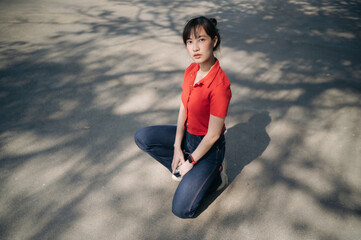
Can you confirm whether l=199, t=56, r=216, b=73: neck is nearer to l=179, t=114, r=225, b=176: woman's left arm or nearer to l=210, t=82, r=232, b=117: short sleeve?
l=210, t=82, r=232, b=117: short sleeve

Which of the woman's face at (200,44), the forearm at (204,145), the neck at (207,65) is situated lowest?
the forearm at (204,145)

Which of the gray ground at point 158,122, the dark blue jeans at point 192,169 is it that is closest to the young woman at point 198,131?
the dark blue jeans at point 192,169

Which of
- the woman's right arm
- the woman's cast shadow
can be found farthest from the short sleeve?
the woman's cast shadow

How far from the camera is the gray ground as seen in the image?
2.01 metres

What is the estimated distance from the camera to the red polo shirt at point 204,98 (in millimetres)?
1698

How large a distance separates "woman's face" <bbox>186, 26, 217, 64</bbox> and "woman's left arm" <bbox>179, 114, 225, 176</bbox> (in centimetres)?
42

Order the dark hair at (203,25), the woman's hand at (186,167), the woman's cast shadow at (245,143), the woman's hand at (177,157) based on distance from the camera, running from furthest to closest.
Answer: the woman's cast shadow at (245,143) < the woman's hand at (177,157) < the woman's hand at (186,167) < the dark hair at (203,25)

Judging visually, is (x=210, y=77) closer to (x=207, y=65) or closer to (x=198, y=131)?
(x=207, y=65)

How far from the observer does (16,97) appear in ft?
11.2

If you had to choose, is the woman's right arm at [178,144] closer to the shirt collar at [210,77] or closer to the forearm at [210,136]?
the forearm at [210,136]

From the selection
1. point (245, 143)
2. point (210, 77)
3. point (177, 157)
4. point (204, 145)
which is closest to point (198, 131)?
point (204, 145)

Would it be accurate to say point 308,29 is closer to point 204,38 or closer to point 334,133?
point 334,133

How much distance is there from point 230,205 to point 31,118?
2.59m

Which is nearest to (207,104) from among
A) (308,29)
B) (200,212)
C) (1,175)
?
(200,212)
